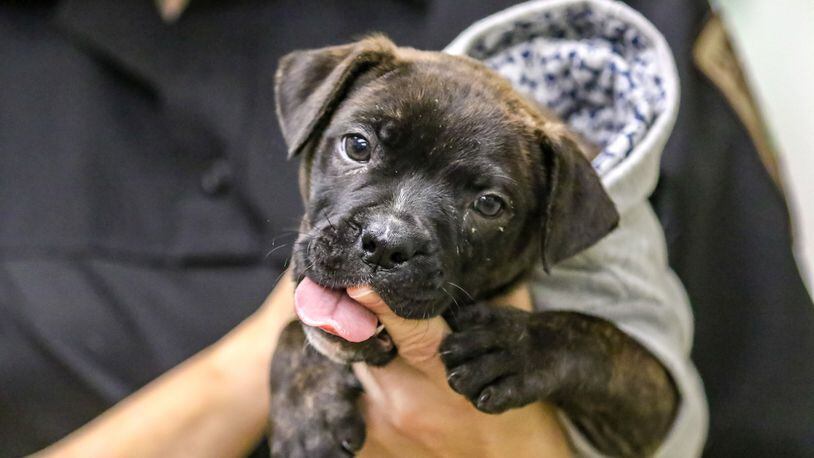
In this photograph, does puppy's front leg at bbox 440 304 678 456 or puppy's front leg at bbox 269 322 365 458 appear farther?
puppy's front leg at bbox 269 322 365 458

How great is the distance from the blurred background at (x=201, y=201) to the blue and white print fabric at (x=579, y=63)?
24 centimetres

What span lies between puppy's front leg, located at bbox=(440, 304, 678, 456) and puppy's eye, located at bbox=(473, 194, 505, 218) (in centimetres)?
25

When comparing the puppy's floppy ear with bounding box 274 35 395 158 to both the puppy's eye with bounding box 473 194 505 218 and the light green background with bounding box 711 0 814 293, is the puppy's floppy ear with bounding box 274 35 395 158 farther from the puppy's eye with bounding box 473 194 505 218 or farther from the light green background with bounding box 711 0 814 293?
the light green background with bounding box 711 0 814 293

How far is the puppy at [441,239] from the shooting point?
184 cm

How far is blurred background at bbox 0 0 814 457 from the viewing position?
273cm

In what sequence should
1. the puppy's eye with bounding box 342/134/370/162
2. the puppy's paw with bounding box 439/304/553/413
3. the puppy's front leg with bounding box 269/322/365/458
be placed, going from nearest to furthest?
the puppy's paw with bounding box 439/304/553/413 → the puppy's eye with bounding box 342/134/370/162 → the puppy's front leg with bounding box 269/322/365/458

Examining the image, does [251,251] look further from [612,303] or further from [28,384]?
[612,303]

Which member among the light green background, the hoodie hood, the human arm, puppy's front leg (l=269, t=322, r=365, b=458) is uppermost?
the hoodie hood

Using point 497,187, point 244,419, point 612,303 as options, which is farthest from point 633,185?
point 244,419

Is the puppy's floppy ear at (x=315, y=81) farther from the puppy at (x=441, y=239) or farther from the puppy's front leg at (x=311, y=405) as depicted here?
the puppy's front leg at (x=311, y=405)

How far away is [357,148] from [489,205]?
379mm

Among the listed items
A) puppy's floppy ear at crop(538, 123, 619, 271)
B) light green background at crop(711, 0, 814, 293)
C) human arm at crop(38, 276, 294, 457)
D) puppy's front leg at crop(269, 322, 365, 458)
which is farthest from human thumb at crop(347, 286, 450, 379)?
light green background at crop(711, 0, 814, 293)

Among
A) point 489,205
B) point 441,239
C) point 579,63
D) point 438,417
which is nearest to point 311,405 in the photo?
point 438,417

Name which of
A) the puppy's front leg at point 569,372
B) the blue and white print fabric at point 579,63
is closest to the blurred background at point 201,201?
the blue and white print fabric at point 579,63
